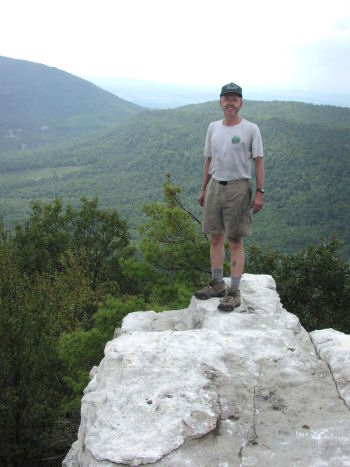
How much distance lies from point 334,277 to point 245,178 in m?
13.1

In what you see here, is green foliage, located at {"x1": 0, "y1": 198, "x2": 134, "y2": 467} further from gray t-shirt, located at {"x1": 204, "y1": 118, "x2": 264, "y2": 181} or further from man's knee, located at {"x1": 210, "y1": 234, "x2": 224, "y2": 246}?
gray t-shirt, located at {"x1": 204, "y1": 118, "x2": 264, "y2": 181}

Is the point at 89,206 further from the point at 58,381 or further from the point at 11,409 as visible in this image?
the point at 11,409

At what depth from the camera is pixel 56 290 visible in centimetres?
1477

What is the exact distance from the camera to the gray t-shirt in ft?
16.6

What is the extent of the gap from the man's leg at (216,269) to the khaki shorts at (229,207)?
0.25 m

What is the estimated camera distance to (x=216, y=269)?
5.85 m

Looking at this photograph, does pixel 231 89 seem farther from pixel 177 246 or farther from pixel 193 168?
pixel 193 168

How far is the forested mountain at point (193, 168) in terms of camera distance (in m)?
86.7

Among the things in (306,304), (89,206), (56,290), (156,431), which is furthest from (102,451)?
(89,206)

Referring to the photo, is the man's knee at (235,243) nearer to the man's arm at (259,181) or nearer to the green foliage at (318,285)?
the man's arm at (259,181)

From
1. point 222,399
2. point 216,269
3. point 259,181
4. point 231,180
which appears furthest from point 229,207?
point 222,399

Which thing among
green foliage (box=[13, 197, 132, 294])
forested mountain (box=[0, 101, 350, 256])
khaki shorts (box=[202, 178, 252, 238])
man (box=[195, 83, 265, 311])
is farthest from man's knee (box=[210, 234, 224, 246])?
forested mountain (box=[0, 101, 350, 256])

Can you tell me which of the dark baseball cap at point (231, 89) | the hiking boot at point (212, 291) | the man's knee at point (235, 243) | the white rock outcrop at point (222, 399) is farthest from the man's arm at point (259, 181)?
the white rock outcrop at point (222, 399)

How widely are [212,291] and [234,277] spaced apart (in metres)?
0.43
